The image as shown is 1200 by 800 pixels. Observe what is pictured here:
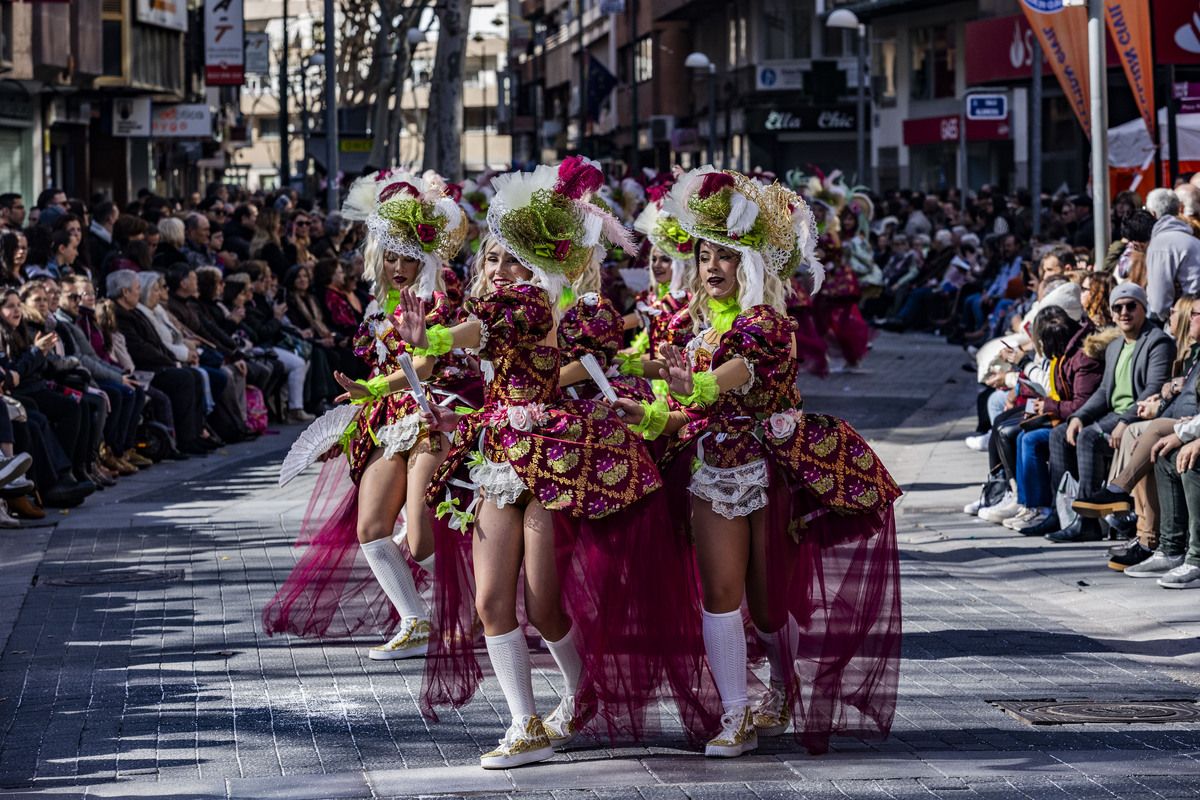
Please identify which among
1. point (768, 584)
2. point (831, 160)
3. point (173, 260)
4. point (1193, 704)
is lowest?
point (1193, 704)

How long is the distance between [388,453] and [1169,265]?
6.59 meters

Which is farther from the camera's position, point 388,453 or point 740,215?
point 388,453

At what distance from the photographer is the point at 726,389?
20.0 ft

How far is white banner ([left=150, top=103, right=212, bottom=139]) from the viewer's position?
35.4 metres

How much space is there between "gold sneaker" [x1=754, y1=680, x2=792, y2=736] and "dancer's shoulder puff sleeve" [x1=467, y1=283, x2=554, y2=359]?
1.52 m

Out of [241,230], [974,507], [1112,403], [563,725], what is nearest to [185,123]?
[241,230]

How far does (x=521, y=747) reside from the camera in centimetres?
593

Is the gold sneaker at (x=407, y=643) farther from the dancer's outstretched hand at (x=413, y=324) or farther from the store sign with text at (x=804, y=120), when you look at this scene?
the store sign with text at (x=804, y=120)

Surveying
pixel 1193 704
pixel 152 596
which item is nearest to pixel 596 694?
pixel 1193 704

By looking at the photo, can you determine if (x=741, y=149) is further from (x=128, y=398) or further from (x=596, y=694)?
(x=596, y=694)

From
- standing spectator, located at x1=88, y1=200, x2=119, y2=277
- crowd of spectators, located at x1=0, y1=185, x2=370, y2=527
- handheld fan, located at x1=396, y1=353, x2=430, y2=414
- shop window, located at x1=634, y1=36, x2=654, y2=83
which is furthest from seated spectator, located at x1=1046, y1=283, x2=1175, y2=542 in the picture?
shop window, located at x1=634, y1=36, x2=654, y2=83

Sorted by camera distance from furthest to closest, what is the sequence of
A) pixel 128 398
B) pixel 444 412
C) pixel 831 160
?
1. pixel 831 160
2. pixel 128 398
3. pixel 444 412

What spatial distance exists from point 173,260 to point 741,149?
45.6m

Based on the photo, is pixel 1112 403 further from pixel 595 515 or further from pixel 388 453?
pixel 595 515
